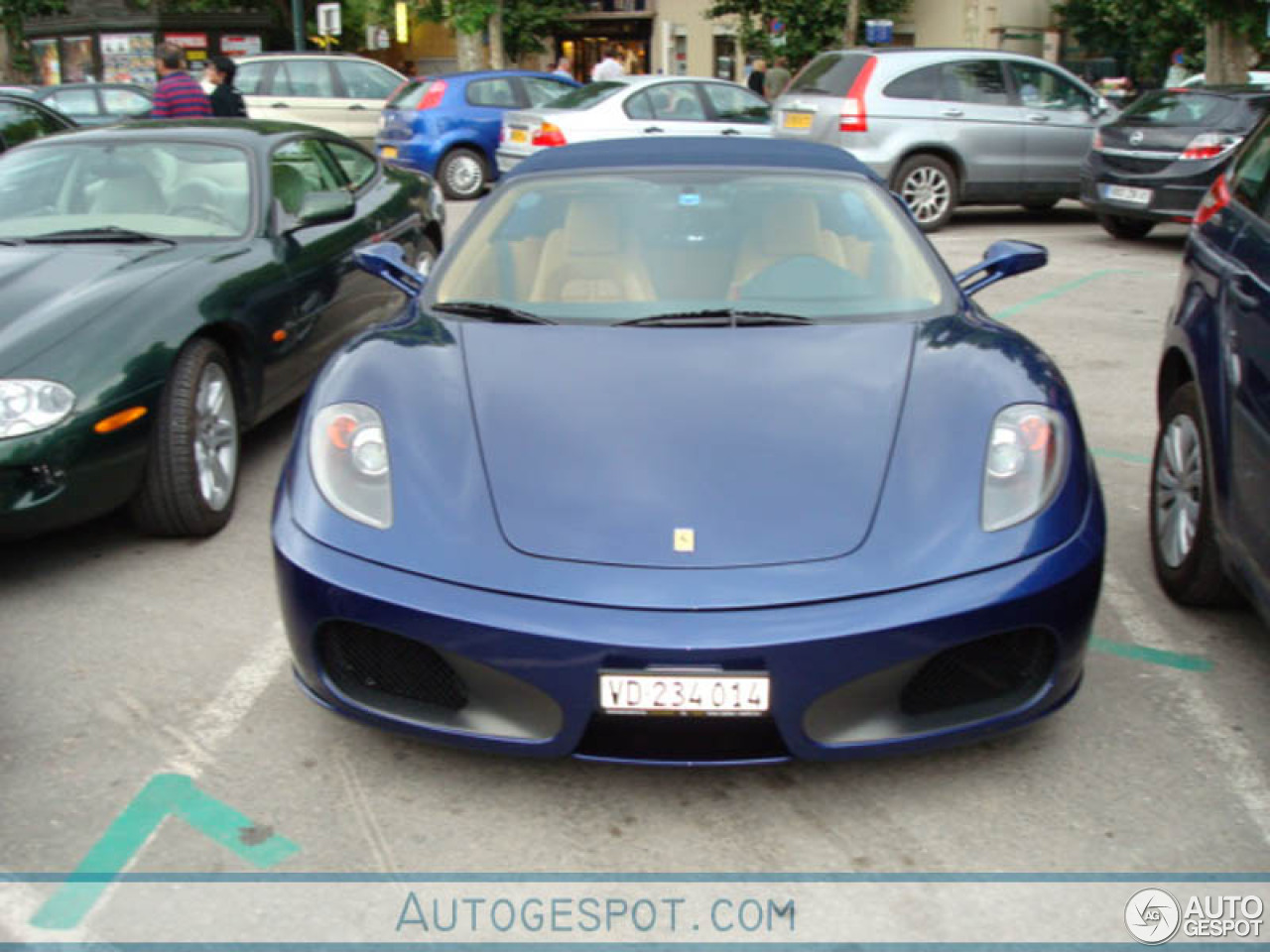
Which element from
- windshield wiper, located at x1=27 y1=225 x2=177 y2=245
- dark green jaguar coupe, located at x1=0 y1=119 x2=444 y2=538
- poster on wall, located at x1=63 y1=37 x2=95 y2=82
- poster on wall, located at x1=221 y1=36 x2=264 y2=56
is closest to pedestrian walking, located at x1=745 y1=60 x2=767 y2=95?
poster on wall, located at x1=221 y1=36 x2=264 y2=56

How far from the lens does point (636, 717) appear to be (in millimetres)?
2641

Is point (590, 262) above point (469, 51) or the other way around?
the other way around

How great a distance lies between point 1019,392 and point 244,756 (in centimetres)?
207

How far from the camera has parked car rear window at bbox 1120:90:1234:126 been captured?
35.4ft

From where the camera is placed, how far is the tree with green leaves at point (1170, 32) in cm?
1670

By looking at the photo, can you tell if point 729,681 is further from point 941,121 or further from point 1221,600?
point 941,121

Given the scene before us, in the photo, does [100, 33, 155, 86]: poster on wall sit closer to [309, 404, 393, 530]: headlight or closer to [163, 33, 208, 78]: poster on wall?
[163, 33, 208, 78]: poster on wall

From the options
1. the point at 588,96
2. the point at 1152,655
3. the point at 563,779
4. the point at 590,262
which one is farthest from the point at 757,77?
the point at 563,779

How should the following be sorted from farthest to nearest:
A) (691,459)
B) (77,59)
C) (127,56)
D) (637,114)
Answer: (77,59) < (127,56) < (637,114) < (691,459)

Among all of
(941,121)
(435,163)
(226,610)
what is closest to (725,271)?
(226,610)

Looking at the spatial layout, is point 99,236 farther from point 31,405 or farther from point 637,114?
point 637,114

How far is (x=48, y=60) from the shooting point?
112 feet

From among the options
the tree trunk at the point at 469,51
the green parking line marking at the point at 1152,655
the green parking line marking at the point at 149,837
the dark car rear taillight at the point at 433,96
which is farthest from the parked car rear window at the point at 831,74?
the tree trunk at the point at 469,51

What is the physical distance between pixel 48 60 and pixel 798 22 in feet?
63.5
